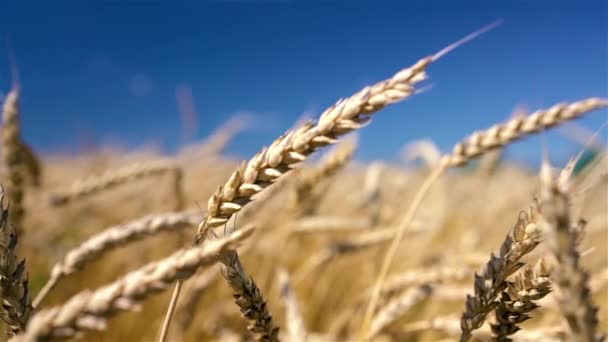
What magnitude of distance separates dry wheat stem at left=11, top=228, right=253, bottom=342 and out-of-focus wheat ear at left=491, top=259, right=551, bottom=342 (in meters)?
0.33

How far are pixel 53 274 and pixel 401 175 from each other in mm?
3513

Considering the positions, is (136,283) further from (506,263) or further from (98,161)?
(98,161)

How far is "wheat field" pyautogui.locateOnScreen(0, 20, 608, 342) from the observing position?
45 cm

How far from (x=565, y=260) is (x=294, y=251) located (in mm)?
2765

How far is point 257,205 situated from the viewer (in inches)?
76.1

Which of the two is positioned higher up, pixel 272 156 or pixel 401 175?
pixel 401 175

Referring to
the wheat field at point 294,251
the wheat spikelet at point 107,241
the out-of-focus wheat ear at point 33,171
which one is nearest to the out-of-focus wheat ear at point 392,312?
the wheat field at point 294,251

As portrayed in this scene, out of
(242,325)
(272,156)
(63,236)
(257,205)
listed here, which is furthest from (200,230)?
(63,236)

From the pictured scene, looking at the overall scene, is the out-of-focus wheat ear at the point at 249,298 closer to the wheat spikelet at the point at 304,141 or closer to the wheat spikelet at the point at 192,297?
the wheat spikelet at the point at 304,141

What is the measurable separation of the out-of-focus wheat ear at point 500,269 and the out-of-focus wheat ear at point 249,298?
0.83ft

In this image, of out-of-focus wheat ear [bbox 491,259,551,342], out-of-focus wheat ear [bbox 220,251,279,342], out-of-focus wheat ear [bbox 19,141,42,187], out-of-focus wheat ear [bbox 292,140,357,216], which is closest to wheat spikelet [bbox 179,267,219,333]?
out-of-focus wheat ear [bbox 292,140,357,216]

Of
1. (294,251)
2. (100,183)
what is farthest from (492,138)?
(294,251)

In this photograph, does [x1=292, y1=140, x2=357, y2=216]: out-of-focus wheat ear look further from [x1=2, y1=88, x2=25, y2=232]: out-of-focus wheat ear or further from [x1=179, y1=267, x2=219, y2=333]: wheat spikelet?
[x1=2, y1=88, x2=25, y2=232]: out-of-focus wheat ear

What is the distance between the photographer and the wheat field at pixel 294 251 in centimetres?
45
